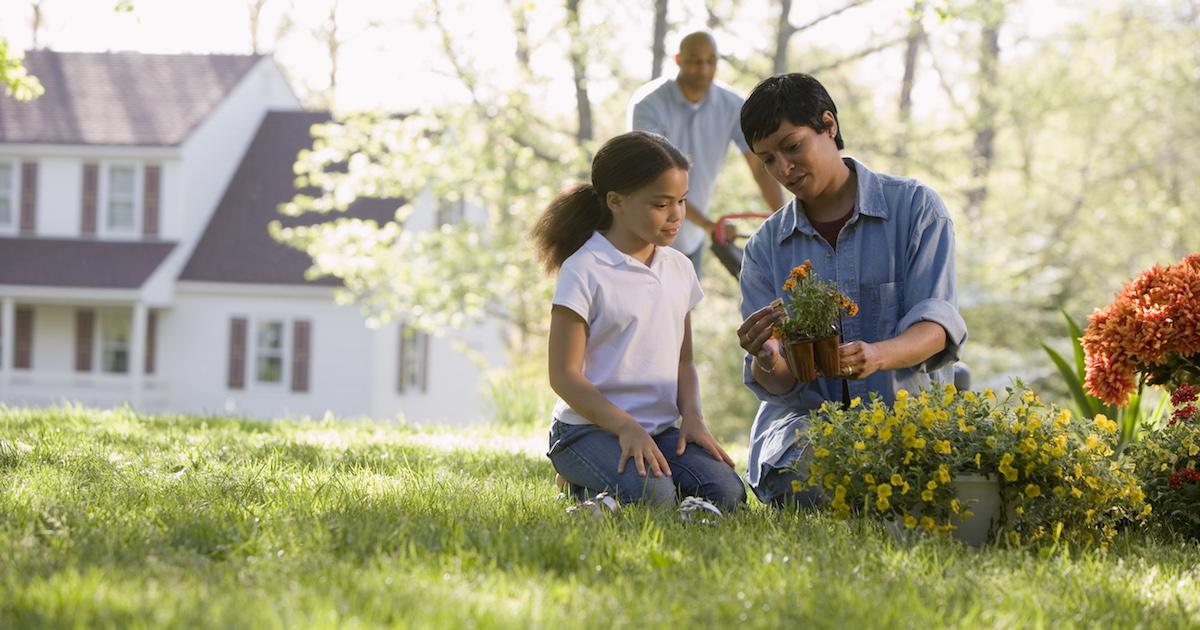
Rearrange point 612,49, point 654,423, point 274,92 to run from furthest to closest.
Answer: point 274,92 < point 612,49 < point 654,423

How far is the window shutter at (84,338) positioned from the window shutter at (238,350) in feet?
9.07

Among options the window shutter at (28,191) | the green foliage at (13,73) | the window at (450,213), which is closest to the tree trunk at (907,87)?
the window at (450,213)

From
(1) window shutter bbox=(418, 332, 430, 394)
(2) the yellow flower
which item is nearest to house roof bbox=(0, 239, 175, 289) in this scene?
(1) window shutter bbox=(418, 332, 430, 394)

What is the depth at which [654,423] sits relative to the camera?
15.6 ft

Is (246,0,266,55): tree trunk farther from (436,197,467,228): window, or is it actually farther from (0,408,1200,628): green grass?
(0,408,1200,628): green grass

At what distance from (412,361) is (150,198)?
18.1 ft

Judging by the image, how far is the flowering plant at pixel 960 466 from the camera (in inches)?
148

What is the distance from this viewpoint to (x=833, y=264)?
15.1ft

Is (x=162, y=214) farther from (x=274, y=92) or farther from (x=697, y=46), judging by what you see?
(x=697, y=46)

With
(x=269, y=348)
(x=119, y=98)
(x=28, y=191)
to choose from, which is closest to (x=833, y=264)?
(x=269, y=348)

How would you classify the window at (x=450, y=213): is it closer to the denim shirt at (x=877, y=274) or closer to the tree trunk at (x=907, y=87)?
the tree trunk at (x=907, y=87)

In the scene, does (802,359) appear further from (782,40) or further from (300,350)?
(300,350)

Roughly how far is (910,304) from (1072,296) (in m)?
19.9

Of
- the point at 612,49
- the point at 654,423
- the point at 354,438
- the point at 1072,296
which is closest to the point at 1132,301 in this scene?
→ the point at 654,423
